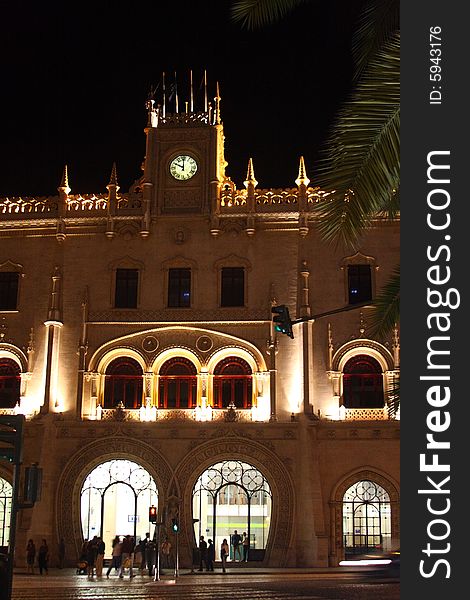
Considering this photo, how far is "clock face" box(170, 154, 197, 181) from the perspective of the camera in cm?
3938

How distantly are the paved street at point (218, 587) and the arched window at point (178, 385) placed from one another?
718 cm

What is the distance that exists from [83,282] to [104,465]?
25.7 ft

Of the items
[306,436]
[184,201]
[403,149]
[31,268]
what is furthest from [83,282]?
[403,149]

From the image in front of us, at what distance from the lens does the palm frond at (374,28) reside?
1216cm

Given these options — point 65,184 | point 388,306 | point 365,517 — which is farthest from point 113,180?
point 388,306

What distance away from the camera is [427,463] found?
7090 millimetres

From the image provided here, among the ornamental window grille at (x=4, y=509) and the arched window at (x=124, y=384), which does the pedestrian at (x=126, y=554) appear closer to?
the ornamental window grille at (x=4, y=509)

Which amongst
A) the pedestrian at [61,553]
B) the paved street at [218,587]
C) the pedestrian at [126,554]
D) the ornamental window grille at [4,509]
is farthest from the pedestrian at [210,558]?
the ornamental window grille at [4,509]

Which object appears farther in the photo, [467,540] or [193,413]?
[193,413]

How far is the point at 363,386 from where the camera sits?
36781 mm

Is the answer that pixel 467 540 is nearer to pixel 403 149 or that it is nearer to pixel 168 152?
pixel 403 149

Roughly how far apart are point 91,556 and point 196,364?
29.7 ft

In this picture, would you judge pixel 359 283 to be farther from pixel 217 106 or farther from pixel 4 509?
pixel 4 509

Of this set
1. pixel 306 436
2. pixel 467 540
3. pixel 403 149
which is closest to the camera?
pixel 467 540
